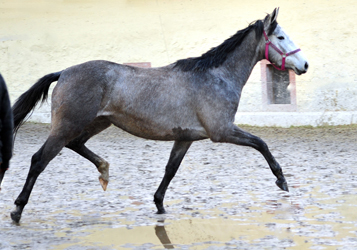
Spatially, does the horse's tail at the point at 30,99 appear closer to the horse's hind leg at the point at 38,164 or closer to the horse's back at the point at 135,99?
the horse's back at the point at 135,99

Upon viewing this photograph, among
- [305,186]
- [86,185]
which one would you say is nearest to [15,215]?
[86,185]

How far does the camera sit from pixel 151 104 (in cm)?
519

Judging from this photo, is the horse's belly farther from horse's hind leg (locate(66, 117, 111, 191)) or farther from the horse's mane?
the horse's mane

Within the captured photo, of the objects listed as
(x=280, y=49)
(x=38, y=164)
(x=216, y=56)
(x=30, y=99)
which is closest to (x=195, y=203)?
(x=216, y=56)

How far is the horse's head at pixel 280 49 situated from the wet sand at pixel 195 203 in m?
1.31

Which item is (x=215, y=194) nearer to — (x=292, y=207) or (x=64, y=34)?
(x=292, y=207)

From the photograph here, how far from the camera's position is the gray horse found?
5.05 metres

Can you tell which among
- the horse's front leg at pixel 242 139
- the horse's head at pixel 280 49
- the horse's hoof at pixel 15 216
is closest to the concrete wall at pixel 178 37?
the horse's head at pixel 280 49

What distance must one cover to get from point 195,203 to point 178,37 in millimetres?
7993

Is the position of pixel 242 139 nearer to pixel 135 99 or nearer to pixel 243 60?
pixel 243 60

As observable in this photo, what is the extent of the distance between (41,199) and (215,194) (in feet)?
5.86

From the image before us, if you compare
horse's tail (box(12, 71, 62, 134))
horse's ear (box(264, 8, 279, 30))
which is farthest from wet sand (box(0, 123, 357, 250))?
horse's ear (box(264, 8, 279, 30))

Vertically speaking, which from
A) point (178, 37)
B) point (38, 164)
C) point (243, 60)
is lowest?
point (38, 164)

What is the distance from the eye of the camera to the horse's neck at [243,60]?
5504mm
